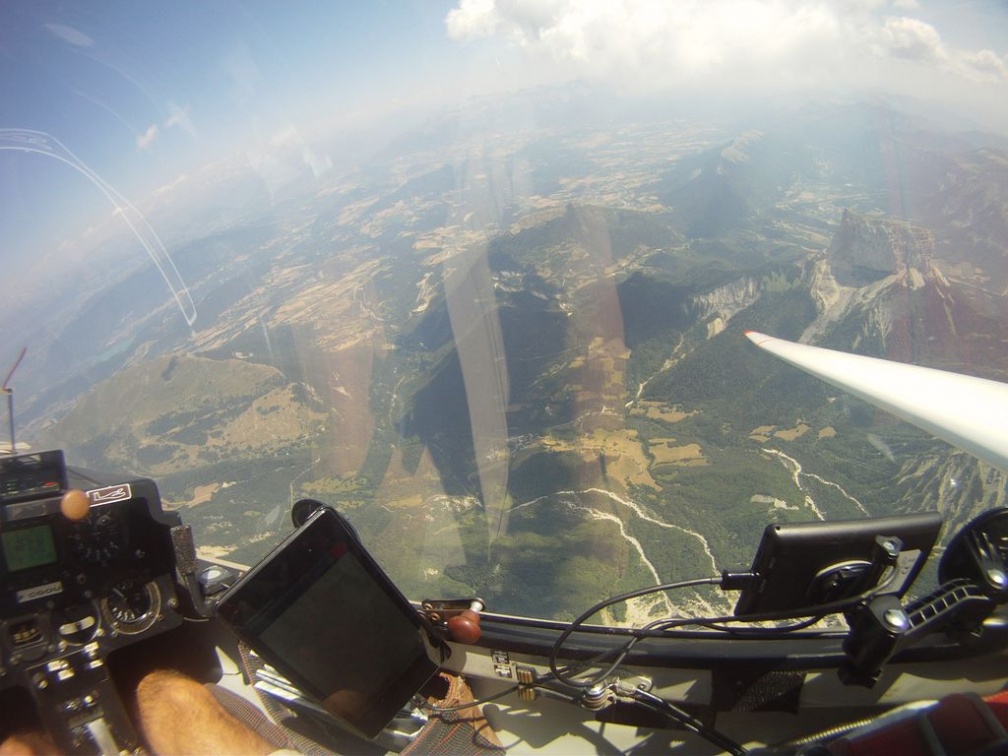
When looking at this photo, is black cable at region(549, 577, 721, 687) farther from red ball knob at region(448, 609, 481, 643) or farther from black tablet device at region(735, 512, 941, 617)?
red ball knob at region(448, 609, 481, 643)

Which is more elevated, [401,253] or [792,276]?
[401,253]

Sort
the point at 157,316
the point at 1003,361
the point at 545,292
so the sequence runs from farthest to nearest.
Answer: the point at 157,316 < the point at 545,292 < the point at 1003,361

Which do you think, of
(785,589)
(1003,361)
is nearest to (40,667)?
(785,589)

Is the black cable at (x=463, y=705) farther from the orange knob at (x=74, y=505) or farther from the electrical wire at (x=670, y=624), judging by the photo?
the orange knob at (x=74, y=505)

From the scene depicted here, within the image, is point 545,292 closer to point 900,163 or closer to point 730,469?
point 730,469

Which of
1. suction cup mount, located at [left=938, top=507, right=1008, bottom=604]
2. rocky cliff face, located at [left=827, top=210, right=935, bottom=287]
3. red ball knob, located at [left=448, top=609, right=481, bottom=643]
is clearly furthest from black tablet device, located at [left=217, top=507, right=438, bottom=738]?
rocky cliff face, located at [left=827, top=210, right=935, bottom=287]

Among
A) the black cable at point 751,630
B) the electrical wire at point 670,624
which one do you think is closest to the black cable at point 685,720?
the electrical wire at point 670,624

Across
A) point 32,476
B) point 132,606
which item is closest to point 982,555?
point 132,606
